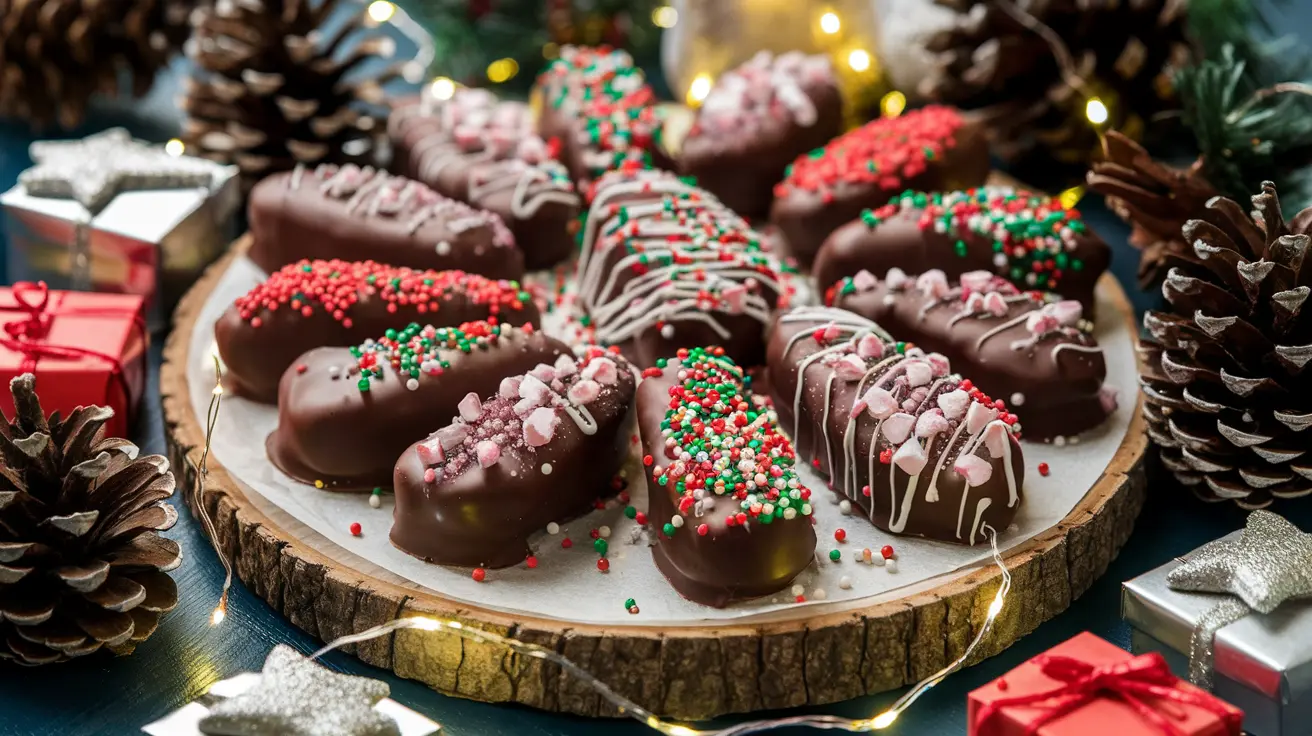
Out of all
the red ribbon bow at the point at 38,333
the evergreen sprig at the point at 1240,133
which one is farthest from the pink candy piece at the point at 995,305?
the red ribbon bow at the point at 38,333

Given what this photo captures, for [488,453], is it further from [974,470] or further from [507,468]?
[974,470]

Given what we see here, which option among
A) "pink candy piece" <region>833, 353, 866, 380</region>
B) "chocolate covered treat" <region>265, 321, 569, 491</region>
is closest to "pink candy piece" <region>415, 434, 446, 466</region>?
"chocolate covered treat" <region>265, 321, 569, 491</region>

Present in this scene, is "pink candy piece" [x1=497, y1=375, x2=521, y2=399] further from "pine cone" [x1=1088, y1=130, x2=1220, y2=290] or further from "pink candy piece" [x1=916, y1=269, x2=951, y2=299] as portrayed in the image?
"pine cone" [x1=1088, y1=130, x2=1220, y2=290]

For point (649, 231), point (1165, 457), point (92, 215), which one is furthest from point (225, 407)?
point (1165, 457)

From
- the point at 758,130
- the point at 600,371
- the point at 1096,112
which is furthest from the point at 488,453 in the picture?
the point at 1096,112

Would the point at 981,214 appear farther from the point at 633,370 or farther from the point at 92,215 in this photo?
the point at 92,215
